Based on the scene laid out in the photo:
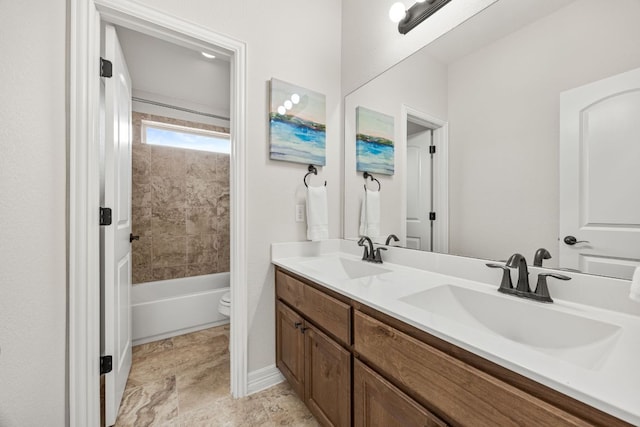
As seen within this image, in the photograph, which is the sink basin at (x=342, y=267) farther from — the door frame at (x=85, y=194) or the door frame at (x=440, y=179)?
the door frame at (x=85, y=194)

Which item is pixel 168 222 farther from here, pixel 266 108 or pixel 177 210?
pixel 266 108

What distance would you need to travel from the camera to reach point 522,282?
0.88 metres

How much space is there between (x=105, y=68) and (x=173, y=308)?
1.93m

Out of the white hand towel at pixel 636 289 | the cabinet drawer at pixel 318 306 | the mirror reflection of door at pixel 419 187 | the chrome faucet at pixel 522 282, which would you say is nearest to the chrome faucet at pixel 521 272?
the chrome faucet at pixel 522 282

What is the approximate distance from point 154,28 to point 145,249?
216 centimetres

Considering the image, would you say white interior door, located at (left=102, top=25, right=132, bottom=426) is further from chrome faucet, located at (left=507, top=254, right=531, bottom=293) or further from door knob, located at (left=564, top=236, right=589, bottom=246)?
door knob, located at (left=564, top=236, right=589, bottom=246)

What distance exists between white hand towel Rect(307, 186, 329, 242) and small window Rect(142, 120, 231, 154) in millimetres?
1759

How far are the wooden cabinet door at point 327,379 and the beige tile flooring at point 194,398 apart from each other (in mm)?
268

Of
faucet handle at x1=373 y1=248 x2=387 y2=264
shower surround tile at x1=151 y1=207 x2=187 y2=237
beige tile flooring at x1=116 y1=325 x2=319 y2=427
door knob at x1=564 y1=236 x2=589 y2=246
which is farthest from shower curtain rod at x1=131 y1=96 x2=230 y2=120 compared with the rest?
door knob at x1=564 y1=236 x2=589 y2=246

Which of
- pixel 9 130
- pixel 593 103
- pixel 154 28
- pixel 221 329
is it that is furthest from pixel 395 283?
pixel 221 329

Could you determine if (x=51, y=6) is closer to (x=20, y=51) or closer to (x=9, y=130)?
(x=20, y=51)

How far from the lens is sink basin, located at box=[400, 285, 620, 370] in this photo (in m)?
0.68


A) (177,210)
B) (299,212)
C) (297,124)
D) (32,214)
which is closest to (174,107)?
(177,210)

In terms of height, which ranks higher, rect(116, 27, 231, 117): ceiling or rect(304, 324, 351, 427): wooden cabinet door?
rect(116, 27, 231, 117): ceiling
